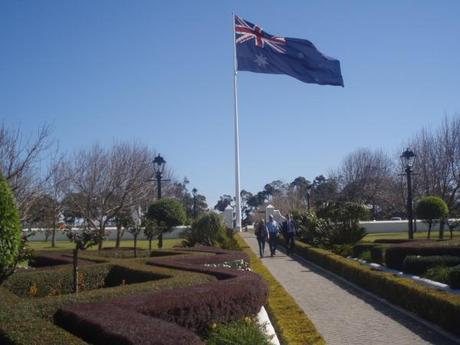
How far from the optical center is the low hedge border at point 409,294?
8328 mm

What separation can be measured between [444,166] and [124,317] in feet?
125

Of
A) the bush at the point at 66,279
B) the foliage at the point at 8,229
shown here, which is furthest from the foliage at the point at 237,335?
the foliage at the point at 8,229

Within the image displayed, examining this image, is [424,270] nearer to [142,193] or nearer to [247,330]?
[247,330]

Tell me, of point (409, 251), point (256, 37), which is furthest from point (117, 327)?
point (256, 37)

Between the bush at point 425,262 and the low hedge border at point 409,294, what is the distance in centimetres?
118

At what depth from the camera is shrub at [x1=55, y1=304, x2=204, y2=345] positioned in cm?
484

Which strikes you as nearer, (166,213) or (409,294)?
(409,294)

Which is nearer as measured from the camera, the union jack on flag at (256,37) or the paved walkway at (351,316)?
the paved walkway at (351,316)

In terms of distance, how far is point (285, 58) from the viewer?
76.5 feet

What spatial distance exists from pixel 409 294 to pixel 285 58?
15.1 m

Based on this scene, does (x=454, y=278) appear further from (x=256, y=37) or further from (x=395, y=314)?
(x=256, y=37)

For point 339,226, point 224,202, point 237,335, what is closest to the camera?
point 237,335

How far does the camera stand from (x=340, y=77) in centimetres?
2302

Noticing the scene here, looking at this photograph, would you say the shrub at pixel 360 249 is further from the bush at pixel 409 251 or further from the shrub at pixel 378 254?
the bush at pixel 409 251
